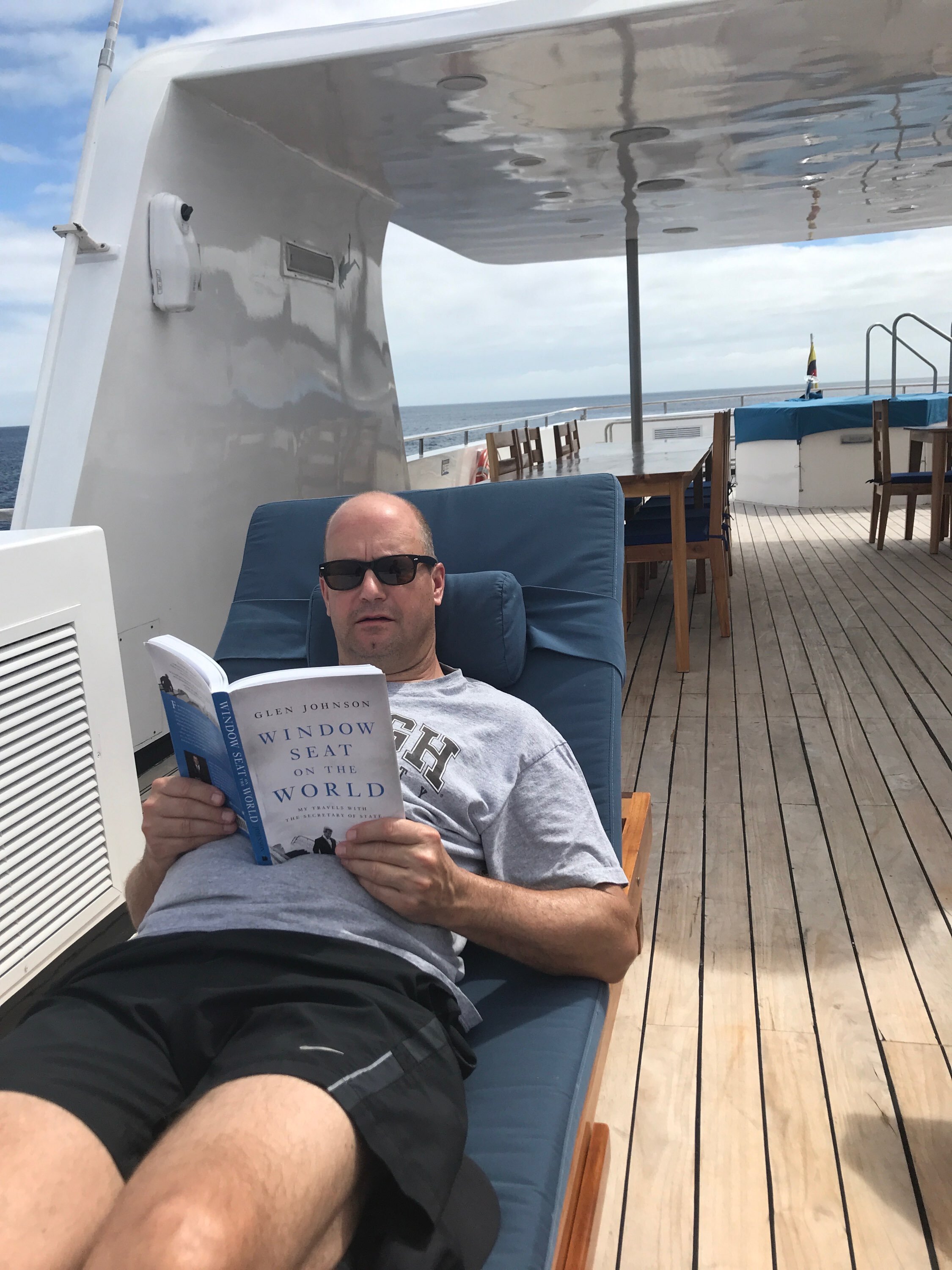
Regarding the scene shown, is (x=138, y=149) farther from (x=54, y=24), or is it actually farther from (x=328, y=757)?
(x=54, y=24)

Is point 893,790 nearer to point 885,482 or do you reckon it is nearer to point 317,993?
point 317,993

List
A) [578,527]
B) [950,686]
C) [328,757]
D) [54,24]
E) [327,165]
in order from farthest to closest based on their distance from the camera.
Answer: [54,24] → [327,165] → [950,686] → [578,527] → [328,757]

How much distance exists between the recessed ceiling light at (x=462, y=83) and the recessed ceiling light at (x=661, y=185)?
82.9 inches

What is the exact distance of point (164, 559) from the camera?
3.20m

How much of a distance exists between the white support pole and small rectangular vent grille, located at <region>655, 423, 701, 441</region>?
8.96 m

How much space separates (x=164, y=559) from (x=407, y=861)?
222cm

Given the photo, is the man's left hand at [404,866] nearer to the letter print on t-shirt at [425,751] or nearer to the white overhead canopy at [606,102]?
the letter print on t-shirt at [425,751]

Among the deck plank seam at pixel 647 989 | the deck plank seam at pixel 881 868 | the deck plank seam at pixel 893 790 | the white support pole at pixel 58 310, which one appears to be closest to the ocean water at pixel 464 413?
the deck plank seam at pixel 893 790

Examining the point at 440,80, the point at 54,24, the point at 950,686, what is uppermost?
the point at 54,24

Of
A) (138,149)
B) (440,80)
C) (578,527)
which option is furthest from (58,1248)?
(440,80)

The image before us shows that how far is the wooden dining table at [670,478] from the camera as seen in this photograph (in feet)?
14.0

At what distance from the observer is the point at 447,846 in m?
1.38

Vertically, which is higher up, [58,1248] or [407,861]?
[407,861]

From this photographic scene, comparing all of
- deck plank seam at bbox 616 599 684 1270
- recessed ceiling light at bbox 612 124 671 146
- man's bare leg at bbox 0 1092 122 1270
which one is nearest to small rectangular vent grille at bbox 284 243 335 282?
recessed ceiling light at bbox 612 124 671 146
